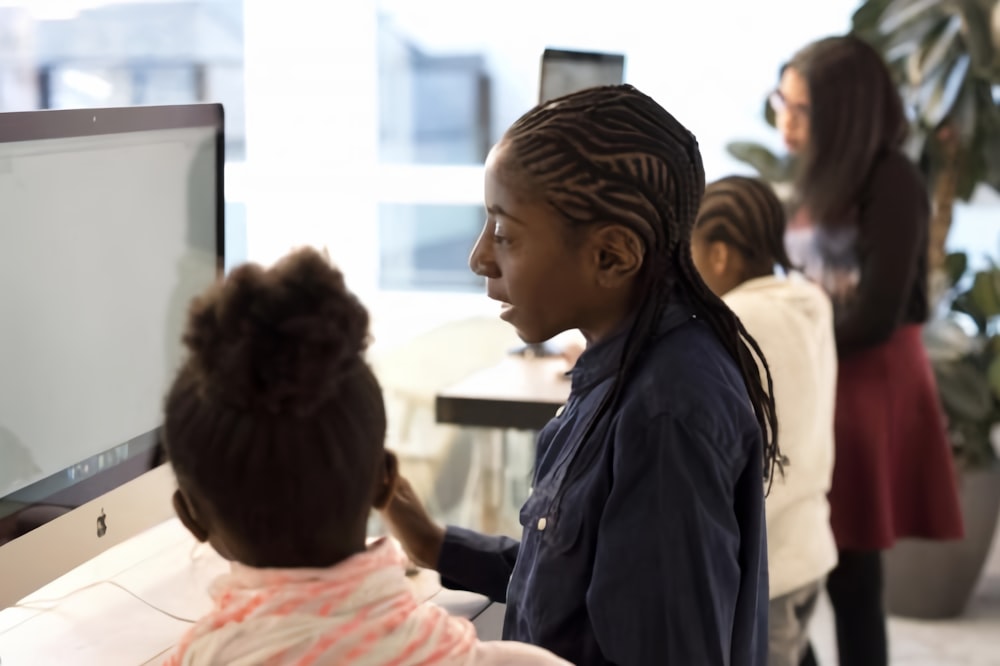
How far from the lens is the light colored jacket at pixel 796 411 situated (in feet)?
5.97

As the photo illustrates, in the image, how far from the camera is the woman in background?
7.91ft

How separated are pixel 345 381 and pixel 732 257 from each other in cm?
124

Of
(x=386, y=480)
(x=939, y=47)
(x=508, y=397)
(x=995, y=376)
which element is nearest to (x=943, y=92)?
(x=939, y=47)

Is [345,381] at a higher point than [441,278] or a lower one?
higher

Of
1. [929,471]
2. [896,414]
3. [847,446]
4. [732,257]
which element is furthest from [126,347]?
[929,471]

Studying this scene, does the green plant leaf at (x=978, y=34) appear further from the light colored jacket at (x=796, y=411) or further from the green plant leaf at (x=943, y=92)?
the light colored jacket at (x=796, y=411)

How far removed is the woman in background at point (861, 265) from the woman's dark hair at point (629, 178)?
4.69ft

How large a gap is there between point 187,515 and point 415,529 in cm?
45

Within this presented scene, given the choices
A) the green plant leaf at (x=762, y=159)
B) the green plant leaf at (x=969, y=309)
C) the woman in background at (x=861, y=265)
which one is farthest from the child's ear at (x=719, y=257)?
the green plant leaf at (x=969, y=309)

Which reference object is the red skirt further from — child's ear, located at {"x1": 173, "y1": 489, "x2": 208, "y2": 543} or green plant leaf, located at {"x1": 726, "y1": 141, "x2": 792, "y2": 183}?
child's ear, located at {"x1": 173, "y1": 489, "x2": 208, "y2": 543}

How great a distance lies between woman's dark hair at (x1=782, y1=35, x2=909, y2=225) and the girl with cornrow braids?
4.70 ft

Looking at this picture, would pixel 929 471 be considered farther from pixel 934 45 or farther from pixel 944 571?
pixel 934 45

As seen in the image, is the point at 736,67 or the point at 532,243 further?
the point at 736,67

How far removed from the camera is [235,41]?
429cm
